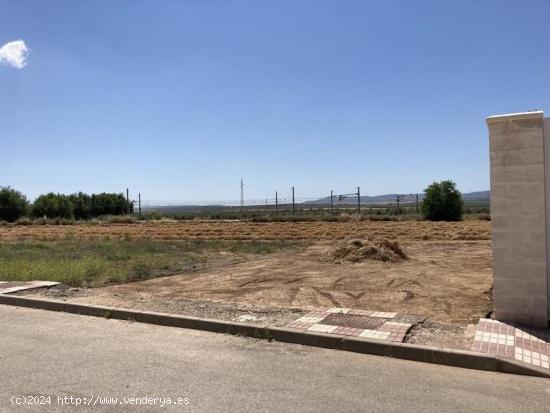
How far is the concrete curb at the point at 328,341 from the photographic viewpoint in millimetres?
5913

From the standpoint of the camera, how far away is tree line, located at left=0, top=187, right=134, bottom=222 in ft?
209

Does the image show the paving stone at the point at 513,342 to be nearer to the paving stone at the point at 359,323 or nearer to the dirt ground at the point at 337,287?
the dirt ground at the point at 337,287

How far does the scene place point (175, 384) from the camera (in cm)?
539

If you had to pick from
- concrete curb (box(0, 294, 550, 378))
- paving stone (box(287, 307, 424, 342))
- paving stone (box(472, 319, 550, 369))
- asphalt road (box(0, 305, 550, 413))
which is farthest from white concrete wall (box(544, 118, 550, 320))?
asphalt road (box(0, 305, 550, 413))

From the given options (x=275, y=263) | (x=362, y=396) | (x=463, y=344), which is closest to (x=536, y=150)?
(x=463, y=344)

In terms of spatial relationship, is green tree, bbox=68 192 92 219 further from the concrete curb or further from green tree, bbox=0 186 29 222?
the concrete curb

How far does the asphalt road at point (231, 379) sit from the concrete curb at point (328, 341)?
0.13 metres

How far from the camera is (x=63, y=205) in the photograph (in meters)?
66.9

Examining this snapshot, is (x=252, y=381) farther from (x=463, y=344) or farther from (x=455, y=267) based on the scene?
(x=455, y=267)

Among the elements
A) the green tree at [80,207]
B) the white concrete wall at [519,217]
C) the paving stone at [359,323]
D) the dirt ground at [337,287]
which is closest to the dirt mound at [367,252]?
the dirt ground at [337,287]

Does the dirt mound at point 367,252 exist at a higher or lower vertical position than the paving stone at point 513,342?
higher

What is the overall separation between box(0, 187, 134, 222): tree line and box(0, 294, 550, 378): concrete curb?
199 feet

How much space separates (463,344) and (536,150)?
9.84 ft

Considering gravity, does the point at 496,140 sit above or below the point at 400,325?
above
